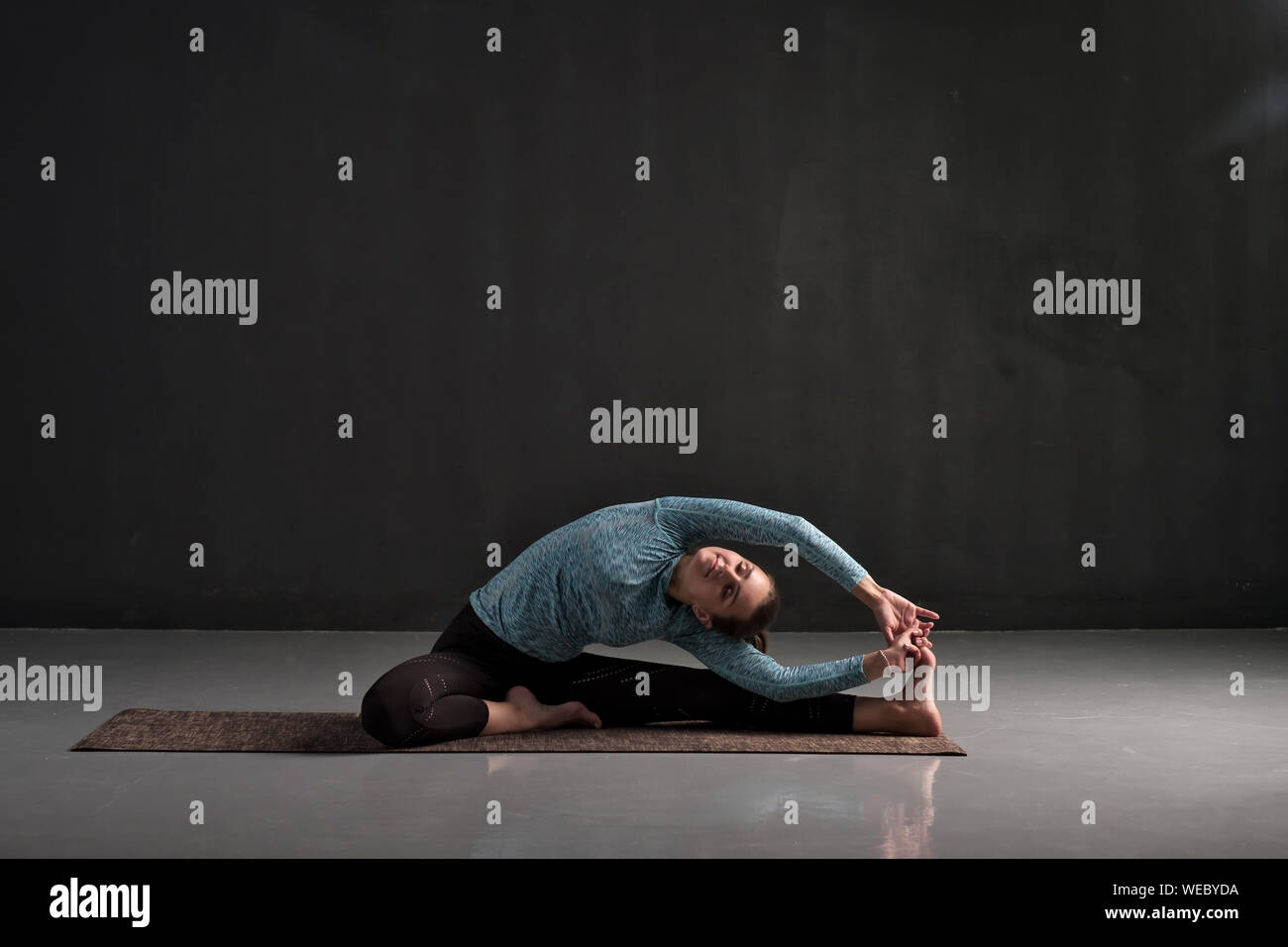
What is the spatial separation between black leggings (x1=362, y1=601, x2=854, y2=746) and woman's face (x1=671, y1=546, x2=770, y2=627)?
1.01ft

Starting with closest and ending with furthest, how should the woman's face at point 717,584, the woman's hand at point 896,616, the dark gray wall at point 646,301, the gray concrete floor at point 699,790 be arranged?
the gray concrete floor at point 699,790
the woman's hand at point 896,616
the woman's face at point 717,584
the dark gray wall at point 646,301

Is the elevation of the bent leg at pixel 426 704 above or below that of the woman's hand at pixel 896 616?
below

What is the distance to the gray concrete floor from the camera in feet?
7.72

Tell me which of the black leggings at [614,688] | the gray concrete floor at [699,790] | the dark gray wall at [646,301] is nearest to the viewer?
the gray concrete floor at [699,790]

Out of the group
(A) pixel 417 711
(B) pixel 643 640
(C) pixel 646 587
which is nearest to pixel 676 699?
(B) pixel 643 640

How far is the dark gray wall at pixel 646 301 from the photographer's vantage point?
5.18m

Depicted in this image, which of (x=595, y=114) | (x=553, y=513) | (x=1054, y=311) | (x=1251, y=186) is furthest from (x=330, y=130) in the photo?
(x=1251, y=186)

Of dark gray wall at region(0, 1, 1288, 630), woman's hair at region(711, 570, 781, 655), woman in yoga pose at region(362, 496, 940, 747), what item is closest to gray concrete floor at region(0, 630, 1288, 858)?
woman in yoga pose at region(362, 496, 940, 747)

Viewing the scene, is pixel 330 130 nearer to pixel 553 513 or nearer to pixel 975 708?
pixel 553 513

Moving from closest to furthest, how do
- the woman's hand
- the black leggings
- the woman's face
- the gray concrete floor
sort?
1. the gray concrete floor
2. the woman's hand
3. the woman's face
4. the black leggings

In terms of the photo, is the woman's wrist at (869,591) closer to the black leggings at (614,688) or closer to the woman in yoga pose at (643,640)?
the woman in yoga pose at (643,640)

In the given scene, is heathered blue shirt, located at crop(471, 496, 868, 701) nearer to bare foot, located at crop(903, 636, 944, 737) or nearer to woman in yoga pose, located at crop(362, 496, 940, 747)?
woman in yoga pose, located at crop(362, 496, 940, 747)

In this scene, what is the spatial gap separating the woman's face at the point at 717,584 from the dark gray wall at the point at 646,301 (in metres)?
2.15

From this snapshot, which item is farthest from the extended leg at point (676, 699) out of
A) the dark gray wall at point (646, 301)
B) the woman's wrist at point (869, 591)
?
the dark gray wall at point (646, 301)
